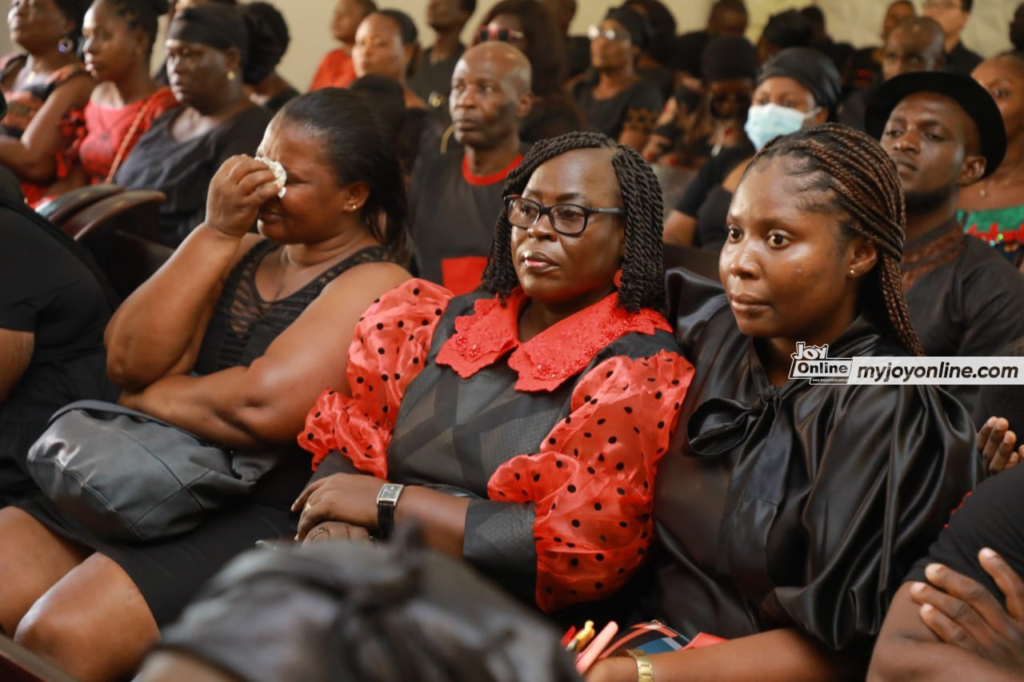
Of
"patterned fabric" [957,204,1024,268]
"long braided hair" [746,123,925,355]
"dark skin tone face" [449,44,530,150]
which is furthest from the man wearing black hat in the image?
"dark skin tone face" [449,44,530,150]

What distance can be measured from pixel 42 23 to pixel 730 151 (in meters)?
2.99

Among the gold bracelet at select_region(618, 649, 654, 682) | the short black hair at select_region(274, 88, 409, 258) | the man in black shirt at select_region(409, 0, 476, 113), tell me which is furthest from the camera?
the man in black shirt at select_region(409, 0, 476, 113)

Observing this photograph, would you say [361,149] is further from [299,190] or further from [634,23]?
[634,23]

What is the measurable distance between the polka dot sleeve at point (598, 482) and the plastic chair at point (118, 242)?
160 centimetres

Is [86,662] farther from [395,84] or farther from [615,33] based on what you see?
[615,33]

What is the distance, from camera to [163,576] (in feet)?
7.16

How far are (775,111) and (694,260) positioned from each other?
1.59 metres

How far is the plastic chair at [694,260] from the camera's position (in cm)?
267

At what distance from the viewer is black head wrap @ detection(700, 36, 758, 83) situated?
517cm

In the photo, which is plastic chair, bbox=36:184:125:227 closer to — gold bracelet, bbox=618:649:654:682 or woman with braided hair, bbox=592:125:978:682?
woman with braided hair, bbox=592:125:978:682

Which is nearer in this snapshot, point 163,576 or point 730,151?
point 163,576

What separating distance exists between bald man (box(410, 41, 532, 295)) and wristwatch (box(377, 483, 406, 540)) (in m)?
1.79

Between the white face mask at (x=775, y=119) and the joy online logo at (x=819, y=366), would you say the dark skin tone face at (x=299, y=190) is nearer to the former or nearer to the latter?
the joy online logo at (x=819, y=366)

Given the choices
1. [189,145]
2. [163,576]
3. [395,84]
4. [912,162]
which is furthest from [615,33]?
[163,576]
